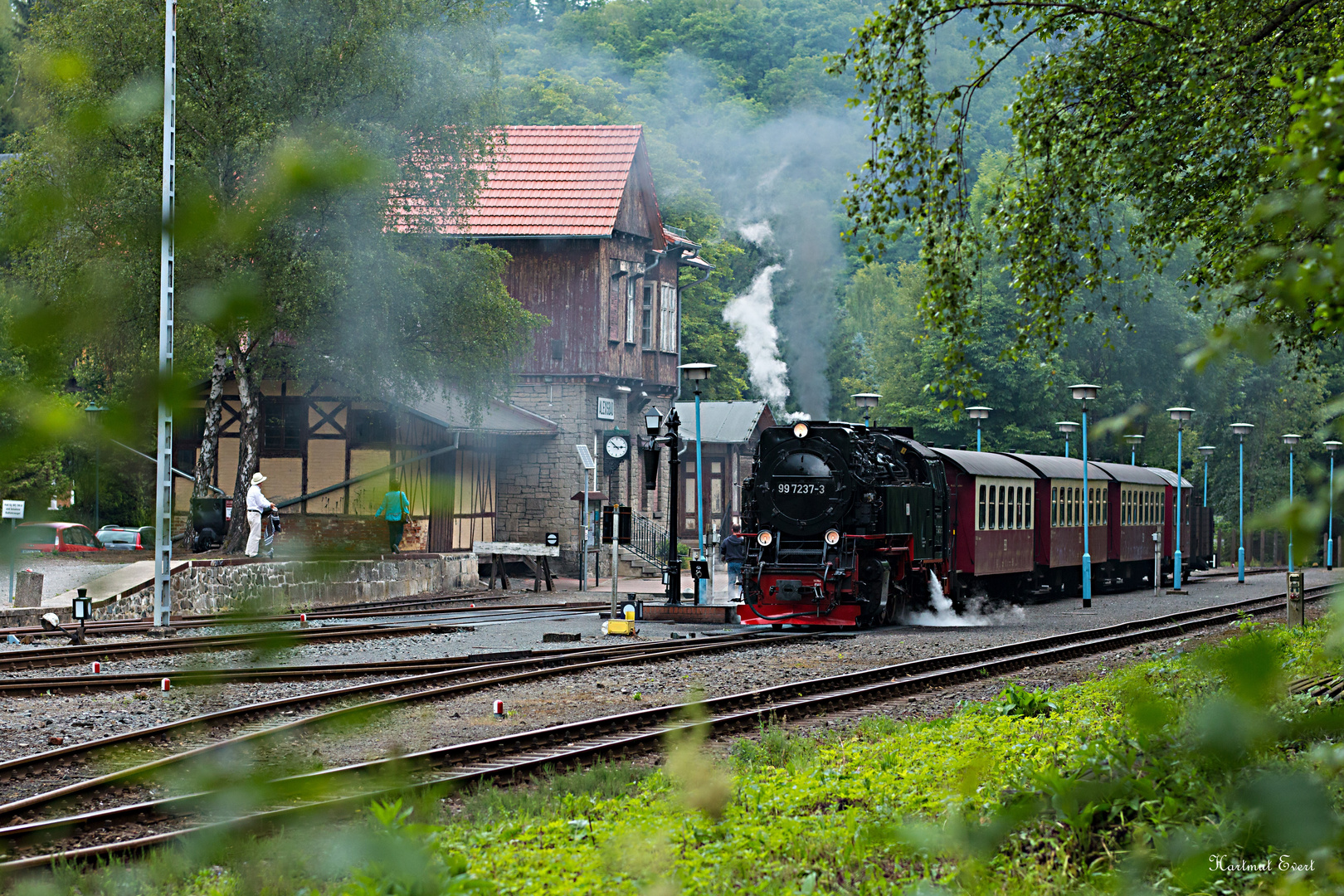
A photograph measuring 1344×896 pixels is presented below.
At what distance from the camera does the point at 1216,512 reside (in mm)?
58625

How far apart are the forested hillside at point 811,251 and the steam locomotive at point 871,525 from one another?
22.6 metres

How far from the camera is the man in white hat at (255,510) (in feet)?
74.3

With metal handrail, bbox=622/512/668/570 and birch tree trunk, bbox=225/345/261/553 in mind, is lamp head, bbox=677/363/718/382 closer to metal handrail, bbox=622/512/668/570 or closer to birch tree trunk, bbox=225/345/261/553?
birch tree trunk, bbox=225/345/261/553

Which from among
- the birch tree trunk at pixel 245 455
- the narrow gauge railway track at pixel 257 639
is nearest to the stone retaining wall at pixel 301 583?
the narrow gauge railway track at pixel 257 639

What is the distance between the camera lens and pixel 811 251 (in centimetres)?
7319

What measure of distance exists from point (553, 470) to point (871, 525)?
1598cm

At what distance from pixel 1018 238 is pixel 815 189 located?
2501 inches

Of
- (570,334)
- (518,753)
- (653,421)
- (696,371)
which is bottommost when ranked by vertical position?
(518,753)

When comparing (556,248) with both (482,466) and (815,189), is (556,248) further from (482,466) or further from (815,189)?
(815,189)

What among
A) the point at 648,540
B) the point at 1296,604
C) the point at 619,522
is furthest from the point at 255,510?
the point at 1296,604

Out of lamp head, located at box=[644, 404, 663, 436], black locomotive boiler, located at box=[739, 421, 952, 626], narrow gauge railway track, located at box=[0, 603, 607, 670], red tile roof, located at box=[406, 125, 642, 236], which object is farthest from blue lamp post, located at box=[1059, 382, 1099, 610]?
red tile roof, located at box=[406, 125, 642, 236]

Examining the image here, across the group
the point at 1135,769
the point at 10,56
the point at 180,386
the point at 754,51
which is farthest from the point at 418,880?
the point at 754,51

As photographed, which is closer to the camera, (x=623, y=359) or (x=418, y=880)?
(x=418, y=880)

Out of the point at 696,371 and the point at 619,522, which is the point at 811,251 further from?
the point at 619,522
